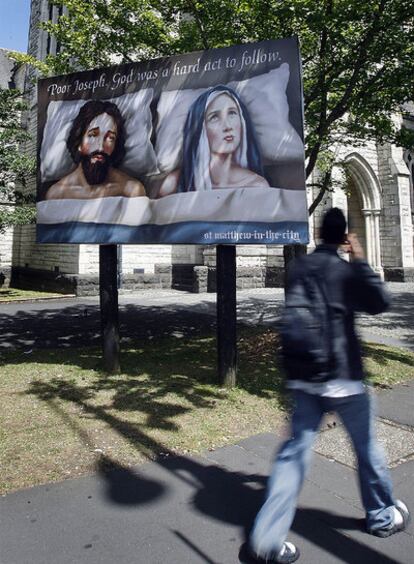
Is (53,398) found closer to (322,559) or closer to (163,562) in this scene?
(163,562)

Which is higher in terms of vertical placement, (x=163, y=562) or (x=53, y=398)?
(x=53, y=398)

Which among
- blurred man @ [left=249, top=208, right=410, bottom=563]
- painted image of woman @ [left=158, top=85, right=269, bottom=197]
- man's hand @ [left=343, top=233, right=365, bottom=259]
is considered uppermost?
painted image of woman @ [left=158, top=85, right=269, bottom=197]

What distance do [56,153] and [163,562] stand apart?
576cm

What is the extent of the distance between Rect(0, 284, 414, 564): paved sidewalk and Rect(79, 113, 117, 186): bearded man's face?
4168mm

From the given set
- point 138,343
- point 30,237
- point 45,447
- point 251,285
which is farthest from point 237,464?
point 30,237

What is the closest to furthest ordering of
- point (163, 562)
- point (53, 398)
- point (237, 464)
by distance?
1. point (163, 562)
2. point (237, 464)
3. point (53, 398)

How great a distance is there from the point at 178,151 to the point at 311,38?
362cm

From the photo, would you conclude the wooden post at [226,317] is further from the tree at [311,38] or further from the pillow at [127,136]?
the tree at [311,38]

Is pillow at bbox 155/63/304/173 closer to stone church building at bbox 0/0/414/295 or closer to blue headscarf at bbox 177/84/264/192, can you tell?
blue headscarf at bbox 177/84/264/192

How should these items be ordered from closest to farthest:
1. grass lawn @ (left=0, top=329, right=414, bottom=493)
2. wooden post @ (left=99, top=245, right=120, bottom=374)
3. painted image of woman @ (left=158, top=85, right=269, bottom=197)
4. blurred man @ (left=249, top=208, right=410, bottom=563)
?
blurred man @ (left=249, top=208, right=410, bottom=563)
grass lawn @ (left=0, top=329, right=414, bottom=493)
painted image of woman @ (left=158, top=85, right=269, bottom=197)
wooden post @ (left=99, top=245, right=120, bottom=374)

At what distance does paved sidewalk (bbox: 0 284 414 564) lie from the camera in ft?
8.45

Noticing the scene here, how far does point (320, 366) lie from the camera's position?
8.13 ft

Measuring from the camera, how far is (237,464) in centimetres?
373

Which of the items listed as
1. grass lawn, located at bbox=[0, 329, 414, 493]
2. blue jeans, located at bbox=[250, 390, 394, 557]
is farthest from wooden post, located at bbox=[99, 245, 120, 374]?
blue jeans, located at bbox=[250, 390, 394, 557]
